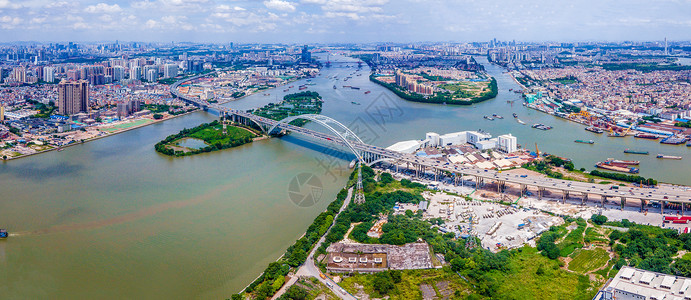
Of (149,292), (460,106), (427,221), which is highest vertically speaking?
(460,106)

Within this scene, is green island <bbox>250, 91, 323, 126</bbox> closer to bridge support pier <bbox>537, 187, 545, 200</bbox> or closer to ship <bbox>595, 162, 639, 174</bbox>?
bridge support pier <bbox>537, 187, 545, 200</bbox>

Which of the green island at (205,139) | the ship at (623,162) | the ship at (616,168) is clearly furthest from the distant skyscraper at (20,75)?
the ship at (623,162)

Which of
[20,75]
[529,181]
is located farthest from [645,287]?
[20,75]

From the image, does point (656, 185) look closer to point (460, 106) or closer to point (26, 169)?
point (460, 106)

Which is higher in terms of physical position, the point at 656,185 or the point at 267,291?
the point at 656,185

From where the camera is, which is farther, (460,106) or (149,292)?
(460,106)

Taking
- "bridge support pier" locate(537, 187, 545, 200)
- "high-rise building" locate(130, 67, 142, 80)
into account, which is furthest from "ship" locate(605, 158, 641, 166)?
"high-rise building" locate(130, 67, 142, 80)

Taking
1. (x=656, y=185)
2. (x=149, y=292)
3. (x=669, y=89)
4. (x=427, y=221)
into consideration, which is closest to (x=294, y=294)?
(x=149, y=292)
